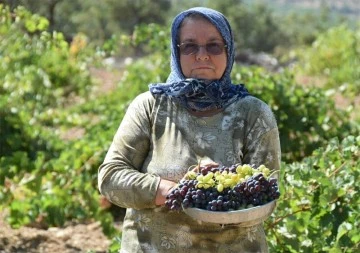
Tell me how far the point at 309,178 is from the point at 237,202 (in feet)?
6.13

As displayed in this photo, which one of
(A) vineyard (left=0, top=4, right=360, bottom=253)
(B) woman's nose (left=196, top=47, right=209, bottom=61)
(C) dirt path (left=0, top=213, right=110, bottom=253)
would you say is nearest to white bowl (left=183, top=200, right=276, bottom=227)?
(B) woman's nose (left=196, top=47, right=209, bottom=61)

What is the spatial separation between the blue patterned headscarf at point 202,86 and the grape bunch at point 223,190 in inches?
11.0

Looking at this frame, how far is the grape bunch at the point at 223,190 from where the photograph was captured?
2.50m

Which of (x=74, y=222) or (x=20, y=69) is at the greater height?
(x=20, y=69)

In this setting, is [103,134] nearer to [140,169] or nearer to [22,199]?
[22,199]

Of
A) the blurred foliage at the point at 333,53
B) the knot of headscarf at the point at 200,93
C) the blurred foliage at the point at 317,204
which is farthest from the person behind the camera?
the blurred foliage at the point at 333,53

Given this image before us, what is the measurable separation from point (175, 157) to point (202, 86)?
0.22 metres

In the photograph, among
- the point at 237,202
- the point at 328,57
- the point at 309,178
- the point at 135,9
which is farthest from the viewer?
the point at 135,9

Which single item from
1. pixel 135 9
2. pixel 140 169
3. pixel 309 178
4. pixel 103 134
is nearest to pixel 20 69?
A: pixel 103 134

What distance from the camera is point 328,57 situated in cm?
1529

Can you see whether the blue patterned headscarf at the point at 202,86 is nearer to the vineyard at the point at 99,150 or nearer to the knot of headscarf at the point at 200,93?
the knot of headscarf at the point at 200,93

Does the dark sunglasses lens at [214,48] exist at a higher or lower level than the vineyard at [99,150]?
higher

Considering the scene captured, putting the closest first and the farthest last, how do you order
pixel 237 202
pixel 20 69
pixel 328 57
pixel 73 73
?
pixel 237 202
pixel 20 69
pixel 73 73
pixel 328 57

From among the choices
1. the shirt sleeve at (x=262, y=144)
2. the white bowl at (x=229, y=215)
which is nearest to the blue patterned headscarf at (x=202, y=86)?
the shirt sleeve at (x=262, y=144)
